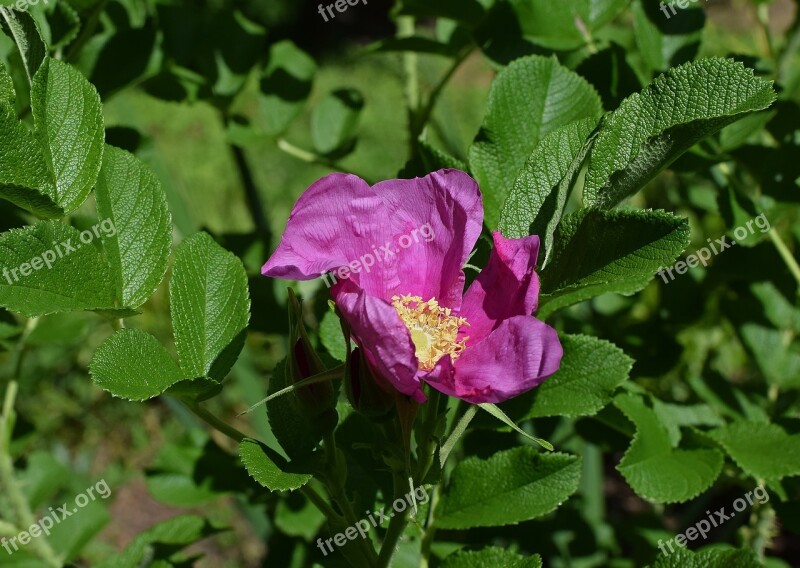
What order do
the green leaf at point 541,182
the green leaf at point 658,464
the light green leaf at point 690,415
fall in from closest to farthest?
the green leaf at point 541,182 → the green leaf at point 658,464 → the light green leaf at point 690,415

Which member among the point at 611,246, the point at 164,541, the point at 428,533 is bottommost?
the point at 164,541

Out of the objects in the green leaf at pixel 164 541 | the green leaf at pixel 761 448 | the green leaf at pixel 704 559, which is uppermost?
the green leaf at pixel 704 559

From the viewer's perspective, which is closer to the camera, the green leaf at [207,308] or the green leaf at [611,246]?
the green leaf at [611,246]

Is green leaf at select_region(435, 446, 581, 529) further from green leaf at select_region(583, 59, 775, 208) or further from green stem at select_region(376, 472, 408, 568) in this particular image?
green leaf at select_region(583, 59, 775, 208)

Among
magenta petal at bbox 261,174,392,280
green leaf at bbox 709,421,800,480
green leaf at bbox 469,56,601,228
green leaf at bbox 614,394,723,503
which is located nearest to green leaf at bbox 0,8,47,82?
magenta petal at bbox 261,174,392,280

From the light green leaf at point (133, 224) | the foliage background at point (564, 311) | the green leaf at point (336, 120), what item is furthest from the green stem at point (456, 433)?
the green leaf at point (336, 120)

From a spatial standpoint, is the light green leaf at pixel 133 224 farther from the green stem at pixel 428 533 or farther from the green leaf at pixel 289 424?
the green stem at pixel 428 533

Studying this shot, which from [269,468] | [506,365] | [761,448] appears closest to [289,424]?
[269,468]

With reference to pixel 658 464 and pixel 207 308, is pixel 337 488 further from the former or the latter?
pixel 658 464
